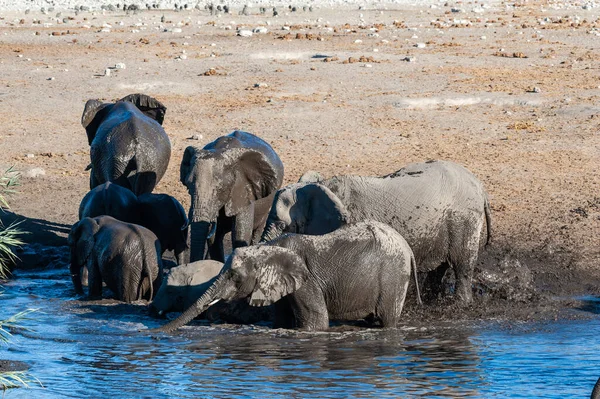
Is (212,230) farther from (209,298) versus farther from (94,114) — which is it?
(94,114)

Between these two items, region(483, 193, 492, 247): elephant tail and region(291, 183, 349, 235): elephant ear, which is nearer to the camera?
region(291, 183, 349, 235): elephant ear

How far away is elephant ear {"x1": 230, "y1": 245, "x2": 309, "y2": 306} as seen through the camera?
8852 mm

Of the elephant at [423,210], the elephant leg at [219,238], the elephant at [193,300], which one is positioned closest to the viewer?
the elephant at [193,300]

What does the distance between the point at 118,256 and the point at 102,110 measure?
3.79 metres

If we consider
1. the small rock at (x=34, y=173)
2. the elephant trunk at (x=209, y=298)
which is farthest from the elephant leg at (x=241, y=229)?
the small rock at (x=34, y=173)

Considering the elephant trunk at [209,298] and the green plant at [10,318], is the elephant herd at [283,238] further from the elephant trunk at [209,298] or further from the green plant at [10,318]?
the green plant at [10,318]

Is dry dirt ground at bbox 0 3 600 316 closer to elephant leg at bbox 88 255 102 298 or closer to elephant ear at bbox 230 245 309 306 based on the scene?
elephant leg at bbox 88 255 102 298

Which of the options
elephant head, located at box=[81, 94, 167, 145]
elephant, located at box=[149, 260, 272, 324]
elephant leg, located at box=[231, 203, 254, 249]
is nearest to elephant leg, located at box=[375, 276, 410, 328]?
elephant, located at box=[149, 260, 272, 324]

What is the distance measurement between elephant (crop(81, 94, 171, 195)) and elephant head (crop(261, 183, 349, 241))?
2904 mm

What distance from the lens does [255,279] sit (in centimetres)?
886

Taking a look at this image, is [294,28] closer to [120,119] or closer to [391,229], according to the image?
[120,119]

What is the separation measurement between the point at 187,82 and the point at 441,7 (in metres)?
18.4

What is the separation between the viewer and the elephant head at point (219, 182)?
33.3ft

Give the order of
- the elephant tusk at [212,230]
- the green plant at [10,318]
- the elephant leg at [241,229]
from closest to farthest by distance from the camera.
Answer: the green plant at [10,318], the elephant tusk at [212,230], the elephant leg at [241,229]
